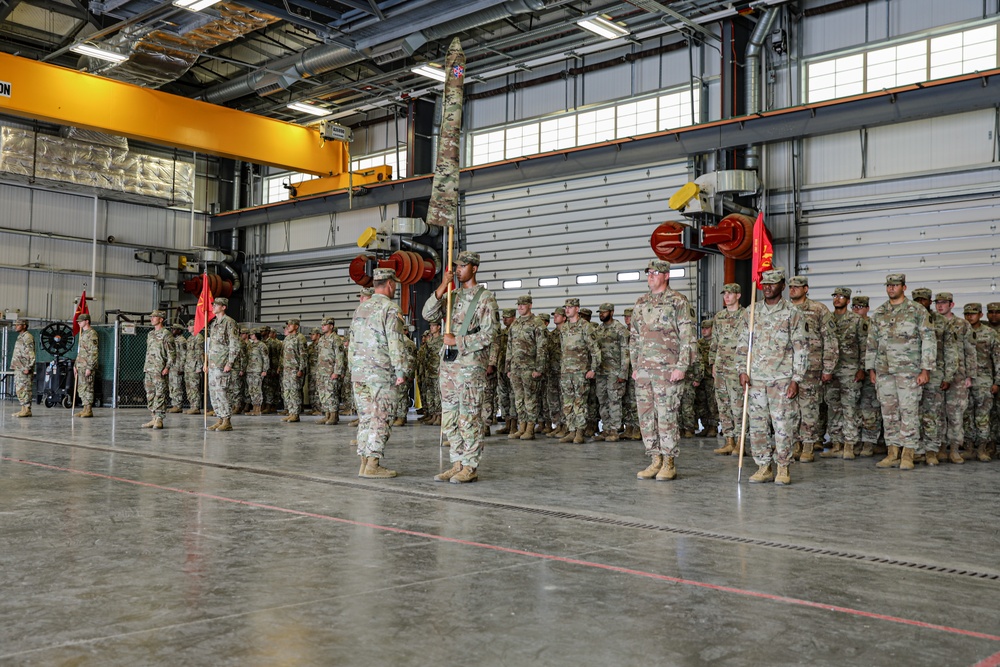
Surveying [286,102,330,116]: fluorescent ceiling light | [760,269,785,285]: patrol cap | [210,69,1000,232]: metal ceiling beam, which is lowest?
[760,269,785,285]: patrol cap

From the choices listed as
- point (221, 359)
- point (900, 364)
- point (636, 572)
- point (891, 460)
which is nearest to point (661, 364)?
point (900, 364)

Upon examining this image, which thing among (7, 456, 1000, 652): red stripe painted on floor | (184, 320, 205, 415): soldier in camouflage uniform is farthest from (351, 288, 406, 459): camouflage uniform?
(184, 320, 205, 415): soldier in camouflage uniform

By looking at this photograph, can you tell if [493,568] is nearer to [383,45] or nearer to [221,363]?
[221,363]

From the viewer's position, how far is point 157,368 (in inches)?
501

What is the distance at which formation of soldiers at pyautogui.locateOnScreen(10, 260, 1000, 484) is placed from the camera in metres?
7.08

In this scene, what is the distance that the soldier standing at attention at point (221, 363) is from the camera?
39.7 feet

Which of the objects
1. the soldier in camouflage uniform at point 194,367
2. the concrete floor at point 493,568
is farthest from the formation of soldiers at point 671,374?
the soldier in camouflage uniform at point 194,367

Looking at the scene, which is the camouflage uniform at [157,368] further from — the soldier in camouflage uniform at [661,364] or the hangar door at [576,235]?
Result: the soldier in camouflage uniform at [661,364]

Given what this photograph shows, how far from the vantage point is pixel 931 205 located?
12266 mm

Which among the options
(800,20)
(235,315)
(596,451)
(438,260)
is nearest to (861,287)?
(800,20)

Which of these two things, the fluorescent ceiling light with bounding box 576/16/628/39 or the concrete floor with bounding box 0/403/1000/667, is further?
the fluorescent ceiling light with bounding box 576/16/628/39

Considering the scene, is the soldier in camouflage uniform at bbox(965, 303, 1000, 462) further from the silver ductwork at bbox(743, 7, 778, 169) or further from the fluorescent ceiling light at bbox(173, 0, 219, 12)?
the fluorescent ceiling light at bbox(173, 0, 219, 12)

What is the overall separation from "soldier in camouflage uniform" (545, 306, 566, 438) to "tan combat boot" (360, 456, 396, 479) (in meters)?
4.73

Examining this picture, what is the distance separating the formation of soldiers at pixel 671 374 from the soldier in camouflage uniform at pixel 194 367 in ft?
6.81
